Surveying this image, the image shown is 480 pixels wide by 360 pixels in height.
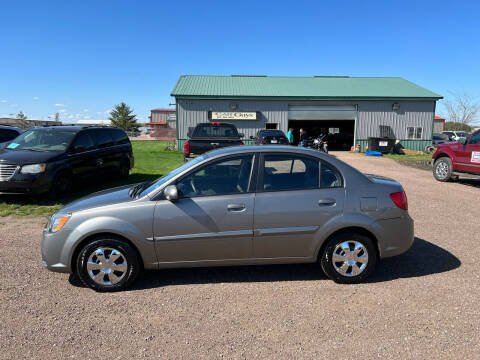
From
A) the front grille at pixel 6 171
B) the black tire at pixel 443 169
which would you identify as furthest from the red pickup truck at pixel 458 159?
the front grille at pixel 6 171

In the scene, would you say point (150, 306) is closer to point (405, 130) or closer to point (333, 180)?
point (333, 180)

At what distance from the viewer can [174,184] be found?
12.8ft

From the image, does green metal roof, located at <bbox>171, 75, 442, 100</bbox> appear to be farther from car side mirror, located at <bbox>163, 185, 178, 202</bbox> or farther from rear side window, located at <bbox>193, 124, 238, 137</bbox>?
car side mirror, located at <bbox>163, 185, 178, 202</bbox>

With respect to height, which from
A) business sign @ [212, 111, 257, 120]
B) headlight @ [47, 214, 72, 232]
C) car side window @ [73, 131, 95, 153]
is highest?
business sign @ [212, 111, 257, 120]

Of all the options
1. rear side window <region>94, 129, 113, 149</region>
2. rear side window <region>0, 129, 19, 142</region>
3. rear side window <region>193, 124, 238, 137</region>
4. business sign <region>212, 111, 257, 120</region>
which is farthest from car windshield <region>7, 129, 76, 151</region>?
business sign <region>212, 111, 257, 120</region>

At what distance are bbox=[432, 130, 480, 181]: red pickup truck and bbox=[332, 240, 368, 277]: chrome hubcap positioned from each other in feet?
28.4

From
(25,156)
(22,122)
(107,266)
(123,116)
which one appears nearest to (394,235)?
(107,266)

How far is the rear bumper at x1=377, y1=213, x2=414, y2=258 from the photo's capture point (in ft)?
13.3

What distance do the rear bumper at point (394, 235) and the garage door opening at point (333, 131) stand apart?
27.6 metres

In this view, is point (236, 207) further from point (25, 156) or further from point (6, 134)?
point (6, 134)

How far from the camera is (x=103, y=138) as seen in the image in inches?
395

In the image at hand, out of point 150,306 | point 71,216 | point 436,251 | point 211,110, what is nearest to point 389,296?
point 436,251

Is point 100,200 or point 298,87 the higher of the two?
point 298,87

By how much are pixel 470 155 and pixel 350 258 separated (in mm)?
8999
